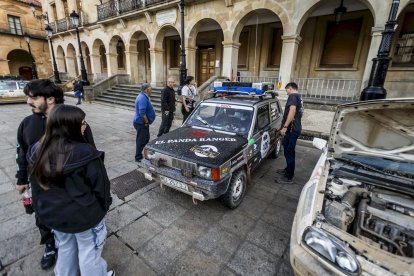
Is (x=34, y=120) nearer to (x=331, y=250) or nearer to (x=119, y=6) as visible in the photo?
(x=331, y=250)

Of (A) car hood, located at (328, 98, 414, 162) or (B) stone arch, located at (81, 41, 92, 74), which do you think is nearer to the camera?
(A) car hood, located at (328, 98, 414, 162)

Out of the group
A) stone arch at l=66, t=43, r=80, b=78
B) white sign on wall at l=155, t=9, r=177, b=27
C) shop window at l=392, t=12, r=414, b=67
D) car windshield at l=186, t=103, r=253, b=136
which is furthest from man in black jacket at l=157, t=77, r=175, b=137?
stone arch at l=66, t=43, r=80, b=78

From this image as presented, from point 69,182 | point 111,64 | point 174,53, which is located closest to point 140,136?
point 69,182

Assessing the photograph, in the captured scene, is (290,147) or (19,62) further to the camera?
(19,62)

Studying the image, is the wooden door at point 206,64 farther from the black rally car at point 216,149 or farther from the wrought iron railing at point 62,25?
the wrought iron railing at point 62,25

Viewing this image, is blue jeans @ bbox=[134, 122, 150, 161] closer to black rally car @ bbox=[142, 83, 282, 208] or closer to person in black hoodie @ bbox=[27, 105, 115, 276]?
black rally car @ bbox=[142, 83, 282, 208]

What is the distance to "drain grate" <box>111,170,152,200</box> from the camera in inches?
147

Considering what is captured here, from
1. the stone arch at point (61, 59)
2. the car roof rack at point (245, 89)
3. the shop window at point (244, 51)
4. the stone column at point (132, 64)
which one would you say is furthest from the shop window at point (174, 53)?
the stone arch at point (61, 59)

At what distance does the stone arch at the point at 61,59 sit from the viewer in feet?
77.7

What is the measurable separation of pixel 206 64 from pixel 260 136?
42.2ft

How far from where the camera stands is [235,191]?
10.8 feet

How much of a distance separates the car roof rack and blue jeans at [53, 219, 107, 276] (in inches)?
150

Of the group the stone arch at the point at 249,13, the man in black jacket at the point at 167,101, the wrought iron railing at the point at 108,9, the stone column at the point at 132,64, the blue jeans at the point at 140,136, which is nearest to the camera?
the blue jeans at the point at 140,136

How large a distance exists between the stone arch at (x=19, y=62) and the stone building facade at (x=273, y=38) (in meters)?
18.5
